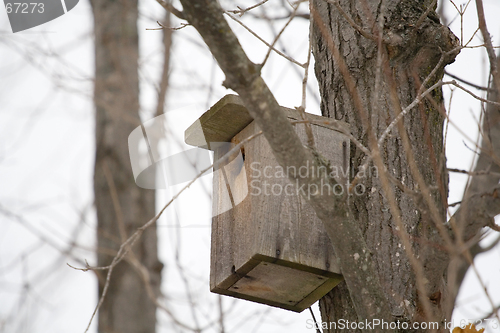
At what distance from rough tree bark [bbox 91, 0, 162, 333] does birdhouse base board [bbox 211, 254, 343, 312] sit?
178 cm

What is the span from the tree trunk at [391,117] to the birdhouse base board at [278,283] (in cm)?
7

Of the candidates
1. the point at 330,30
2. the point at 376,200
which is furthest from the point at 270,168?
the point at 330,30

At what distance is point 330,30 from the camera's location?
7.73 ft

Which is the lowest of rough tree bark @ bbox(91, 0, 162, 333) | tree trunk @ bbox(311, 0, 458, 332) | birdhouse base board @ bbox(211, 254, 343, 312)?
birdhouse base board @ bbox(211, 254, 343, 312)

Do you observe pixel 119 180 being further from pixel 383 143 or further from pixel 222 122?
pixel 383 143

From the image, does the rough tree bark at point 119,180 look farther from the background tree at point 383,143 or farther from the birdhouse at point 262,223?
the background tree at point 383,143

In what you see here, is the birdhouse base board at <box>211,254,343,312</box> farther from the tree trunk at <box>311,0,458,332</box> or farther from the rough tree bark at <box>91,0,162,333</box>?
the rough tree bark at <box>91,0,162,333</box>

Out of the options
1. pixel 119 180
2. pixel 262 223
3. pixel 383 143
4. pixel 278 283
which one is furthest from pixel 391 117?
pixel 119 180

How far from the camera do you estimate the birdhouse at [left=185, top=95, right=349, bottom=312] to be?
204 centimetres

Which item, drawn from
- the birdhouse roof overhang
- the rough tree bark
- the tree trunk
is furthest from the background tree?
the rough tree bark

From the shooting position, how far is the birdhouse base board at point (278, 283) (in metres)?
2.05

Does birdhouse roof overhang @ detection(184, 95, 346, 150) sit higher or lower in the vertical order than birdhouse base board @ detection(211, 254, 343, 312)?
higher

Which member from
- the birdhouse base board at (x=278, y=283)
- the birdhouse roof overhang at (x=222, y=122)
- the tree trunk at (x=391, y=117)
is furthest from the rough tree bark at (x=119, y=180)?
the tree trunk at (x=391, y=117)

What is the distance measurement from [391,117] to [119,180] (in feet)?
9.54
